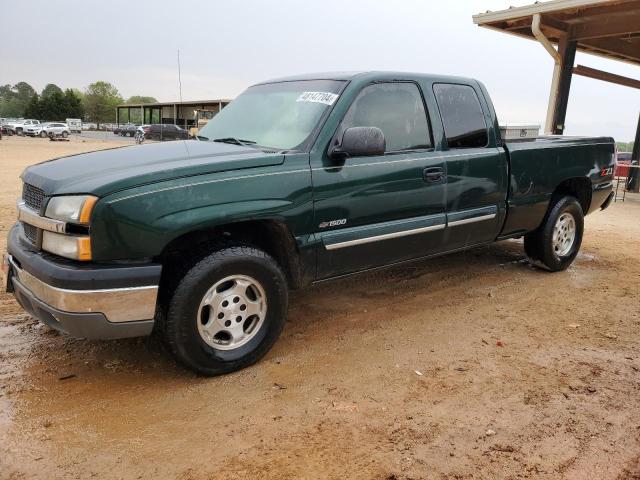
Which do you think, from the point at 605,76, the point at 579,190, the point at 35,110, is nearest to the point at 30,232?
the point at 579,190

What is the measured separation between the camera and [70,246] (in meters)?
2.72

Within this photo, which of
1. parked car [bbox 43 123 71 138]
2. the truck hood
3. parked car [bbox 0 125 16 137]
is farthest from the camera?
parked car [bbox 0 125 16 137]

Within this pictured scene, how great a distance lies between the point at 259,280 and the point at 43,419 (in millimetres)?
1362

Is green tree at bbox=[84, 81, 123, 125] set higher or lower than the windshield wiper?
higher

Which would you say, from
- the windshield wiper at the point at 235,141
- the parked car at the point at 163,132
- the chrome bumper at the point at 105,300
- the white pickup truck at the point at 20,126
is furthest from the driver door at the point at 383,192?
the white pickup truck at the point at 20,126

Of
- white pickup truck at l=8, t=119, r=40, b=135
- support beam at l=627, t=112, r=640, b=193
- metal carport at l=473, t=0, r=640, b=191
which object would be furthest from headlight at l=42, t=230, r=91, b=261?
white pickup truck at l=8, t=119, r=40, b=135

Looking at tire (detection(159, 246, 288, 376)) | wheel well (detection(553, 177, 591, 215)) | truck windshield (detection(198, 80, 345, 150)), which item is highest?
truck windshield (detection(198, 80, 345, 150))

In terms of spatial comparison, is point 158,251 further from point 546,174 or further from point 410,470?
point 546,174

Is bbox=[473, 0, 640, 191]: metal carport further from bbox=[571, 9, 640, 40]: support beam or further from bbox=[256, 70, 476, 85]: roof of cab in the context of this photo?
bbox=[256, 70, 476, 85]: roof of cab

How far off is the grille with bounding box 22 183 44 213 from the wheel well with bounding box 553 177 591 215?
187 inches

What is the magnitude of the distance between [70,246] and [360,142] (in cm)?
182

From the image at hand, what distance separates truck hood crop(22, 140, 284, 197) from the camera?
2.78 m

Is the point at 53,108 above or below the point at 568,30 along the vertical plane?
below

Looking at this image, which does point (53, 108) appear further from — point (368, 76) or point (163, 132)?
point (368, 76)
